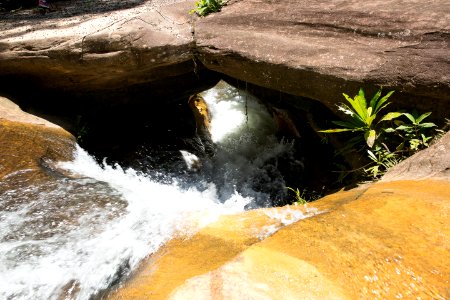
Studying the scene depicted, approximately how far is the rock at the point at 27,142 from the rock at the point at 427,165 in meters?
3.94

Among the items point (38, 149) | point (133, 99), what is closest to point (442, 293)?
point (38, 149)

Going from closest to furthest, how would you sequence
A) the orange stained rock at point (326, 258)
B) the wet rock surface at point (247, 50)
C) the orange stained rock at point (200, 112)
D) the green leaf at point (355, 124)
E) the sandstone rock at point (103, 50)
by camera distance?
the orange stained rock at point (326, 258)
the wet rock surface at point (247, 50)
the green leaf at point (355, 124)
the sandstone rock at point (103, 50)
the orange stained rock at point (200, 112)

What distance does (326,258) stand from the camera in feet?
6.53

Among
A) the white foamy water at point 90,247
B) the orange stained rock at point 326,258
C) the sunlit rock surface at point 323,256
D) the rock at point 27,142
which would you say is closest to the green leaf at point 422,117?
the sunlit rock surface at point 323,256

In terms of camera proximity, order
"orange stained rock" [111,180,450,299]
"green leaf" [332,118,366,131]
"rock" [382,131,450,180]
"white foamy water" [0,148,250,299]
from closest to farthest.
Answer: "orange stained rock" [111,180,450,299] < "white foamy water" [0,148,250,299] < "rock" [382,131,450,180] < "green leaf" [332,118,366,131]

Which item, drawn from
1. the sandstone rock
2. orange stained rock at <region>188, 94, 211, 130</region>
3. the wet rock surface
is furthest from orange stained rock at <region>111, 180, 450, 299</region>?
orange stained rock at <region>188, 94, 211, 130</region>

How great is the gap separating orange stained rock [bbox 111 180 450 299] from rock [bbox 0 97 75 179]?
8.79 ft

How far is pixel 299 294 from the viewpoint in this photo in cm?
175

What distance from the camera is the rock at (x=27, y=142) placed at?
4.27 metres

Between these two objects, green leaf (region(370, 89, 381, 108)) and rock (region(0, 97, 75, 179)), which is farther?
rock (region(0, 97, 75, 179))

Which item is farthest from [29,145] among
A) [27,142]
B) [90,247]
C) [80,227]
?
[90,247]

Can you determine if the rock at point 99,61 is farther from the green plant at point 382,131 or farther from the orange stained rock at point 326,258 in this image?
the orange stained rock at point 326,258

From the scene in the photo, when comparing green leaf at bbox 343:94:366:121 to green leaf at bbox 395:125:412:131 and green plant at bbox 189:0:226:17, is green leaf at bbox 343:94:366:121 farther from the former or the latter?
green plant at bbox 189:0:226:17

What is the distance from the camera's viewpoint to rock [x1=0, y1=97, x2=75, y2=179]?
4270 mm
